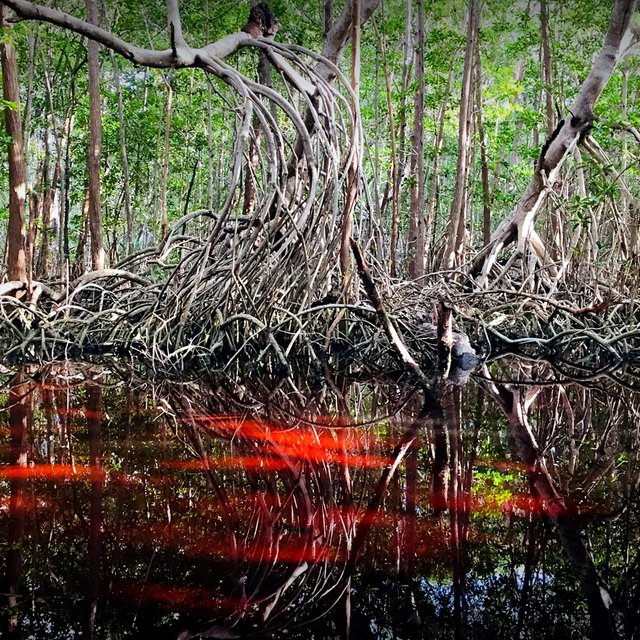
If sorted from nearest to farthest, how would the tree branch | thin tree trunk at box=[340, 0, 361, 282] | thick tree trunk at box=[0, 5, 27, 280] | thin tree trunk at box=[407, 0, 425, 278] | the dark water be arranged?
the dark water → the tree branch → thin tree trunk at box=[340, 0, 361, 282] → thick tree trunk at box=[0, 5, 27, 280] → thin tree trunk at box=[407, 0, 425, 278]

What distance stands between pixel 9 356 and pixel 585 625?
18.0 feet

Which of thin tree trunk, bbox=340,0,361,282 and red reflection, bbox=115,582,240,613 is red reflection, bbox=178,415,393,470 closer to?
red reflection, bbox=115,582,240,613

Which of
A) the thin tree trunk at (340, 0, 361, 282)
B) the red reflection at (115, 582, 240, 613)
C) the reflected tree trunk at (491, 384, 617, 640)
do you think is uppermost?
the thin tree trunk at (340, 0, 361, 282)

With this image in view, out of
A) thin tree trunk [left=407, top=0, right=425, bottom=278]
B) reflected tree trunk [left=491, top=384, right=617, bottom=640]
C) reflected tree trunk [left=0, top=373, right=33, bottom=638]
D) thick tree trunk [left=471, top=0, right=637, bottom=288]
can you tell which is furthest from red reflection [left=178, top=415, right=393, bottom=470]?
thin tree trunk [left=407, top=0, right=425, bottom=278]

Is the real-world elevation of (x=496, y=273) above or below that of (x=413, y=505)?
above

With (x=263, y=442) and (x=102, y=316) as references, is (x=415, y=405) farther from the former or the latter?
(x=102, y=316)

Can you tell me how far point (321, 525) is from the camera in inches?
70.4

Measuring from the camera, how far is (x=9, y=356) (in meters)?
5.80

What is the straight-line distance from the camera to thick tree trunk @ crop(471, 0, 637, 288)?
5.82 m

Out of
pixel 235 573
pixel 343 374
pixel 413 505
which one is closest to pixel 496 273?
pixel 343 374

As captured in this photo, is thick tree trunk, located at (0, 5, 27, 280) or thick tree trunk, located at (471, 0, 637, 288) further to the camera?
thick tree trunk, located at (0, 5, 27, 280)

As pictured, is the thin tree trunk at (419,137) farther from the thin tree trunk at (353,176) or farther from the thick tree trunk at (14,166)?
the thick tree trunk at (14,166)

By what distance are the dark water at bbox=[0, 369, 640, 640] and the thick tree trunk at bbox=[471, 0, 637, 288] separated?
3.28 metres

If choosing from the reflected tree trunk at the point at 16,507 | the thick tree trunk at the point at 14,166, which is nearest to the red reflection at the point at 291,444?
the reflected tree trunk at the point at 16,507
